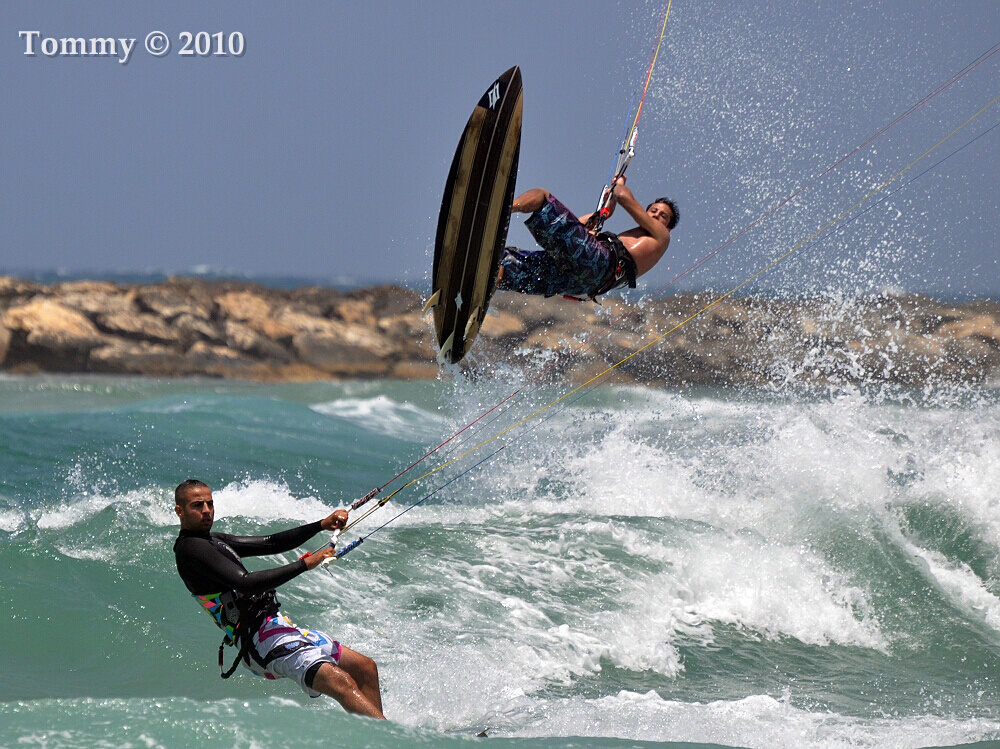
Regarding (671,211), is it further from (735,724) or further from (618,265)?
(735,724)

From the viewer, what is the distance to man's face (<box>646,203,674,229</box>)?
6.74 m

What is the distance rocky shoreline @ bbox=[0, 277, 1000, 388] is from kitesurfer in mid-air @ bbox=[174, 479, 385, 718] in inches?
633

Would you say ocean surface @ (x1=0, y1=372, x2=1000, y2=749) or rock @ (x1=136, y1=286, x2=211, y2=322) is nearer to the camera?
ocean surface @ (x1=0, y1=372, x2=1000, y2=749)

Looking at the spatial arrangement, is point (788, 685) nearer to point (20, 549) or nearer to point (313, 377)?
point (20, 549)

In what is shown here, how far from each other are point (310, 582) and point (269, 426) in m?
7.97

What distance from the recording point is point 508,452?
11008 mm

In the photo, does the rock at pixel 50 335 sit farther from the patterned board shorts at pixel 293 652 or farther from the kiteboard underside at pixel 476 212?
the patterned board shorts at pixel 293 652

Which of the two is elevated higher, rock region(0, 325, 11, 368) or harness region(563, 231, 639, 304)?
rock region(0, 325, 11, 368)

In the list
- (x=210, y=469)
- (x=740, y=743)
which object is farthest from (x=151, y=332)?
(x=740, y=743)

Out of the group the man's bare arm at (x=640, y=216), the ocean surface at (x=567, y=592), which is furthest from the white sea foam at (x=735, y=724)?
the man's bare arm at (x=640, y=216)

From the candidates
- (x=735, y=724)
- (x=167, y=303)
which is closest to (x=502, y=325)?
(x=167, y=303)

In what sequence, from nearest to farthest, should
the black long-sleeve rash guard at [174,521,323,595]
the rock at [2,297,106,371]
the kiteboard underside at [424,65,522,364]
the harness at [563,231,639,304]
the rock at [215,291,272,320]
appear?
the black long-sleeve rash guard at [174,521,323,595] < the kiteboard underside at [424,65,522,364] < the harness at [563,231,639,304] < the rock at [2,297,106,371] < the rock at [215,291,272,320]

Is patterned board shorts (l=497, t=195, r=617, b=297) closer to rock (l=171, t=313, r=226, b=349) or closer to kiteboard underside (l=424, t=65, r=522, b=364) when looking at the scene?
kiteboard underside (l=424, t=65, r=522, b=364)

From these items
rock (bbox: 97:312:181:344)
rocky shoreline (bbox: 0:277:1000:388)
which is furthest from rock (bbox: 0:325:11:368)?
rock (bbox: 97:312:181:344)
